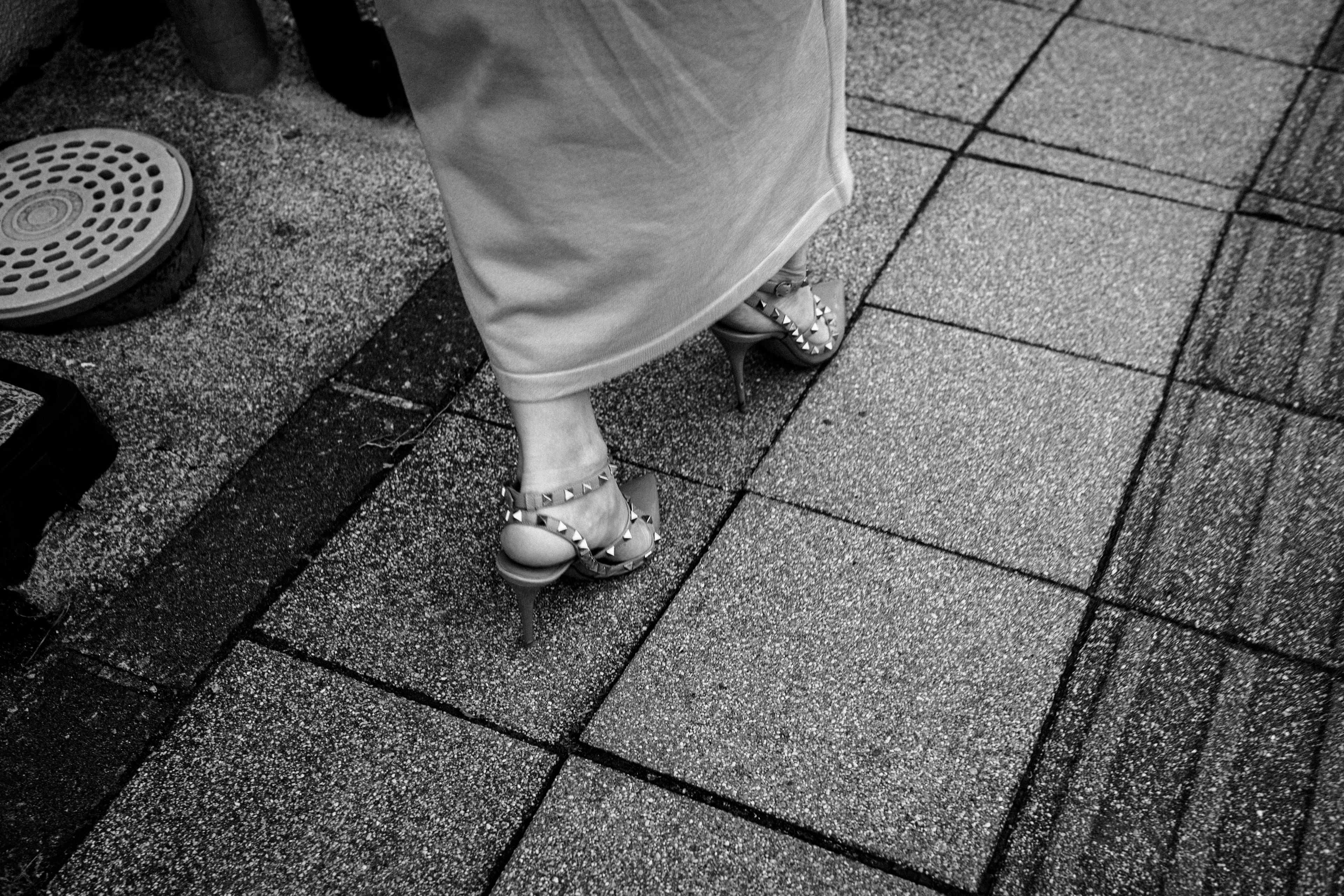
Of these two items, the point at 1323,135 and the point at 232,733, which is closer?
the point at 232,733

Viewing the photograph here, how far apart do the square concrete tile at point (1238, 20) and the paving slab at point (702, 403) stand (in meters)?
1.33

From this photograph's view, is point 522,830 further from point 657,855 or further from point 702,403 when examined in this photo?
point 702,403

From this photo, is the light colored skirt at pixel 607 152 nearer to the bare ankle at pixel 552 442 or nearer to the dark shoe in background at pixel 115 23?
the bare ankle at pixel 552 442

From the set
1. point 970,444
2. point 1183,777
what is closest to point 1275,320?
point 970,444

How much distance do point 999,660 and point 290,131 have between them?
6.96 feet

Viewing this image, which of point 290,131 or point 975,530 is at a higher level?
point 290,131

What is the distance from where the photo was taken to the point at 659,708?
1702 mm

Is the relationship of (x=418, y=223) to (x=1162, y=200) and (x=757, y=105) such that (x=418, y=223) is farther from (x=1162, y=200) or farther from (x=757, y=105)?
(x=1162, y=200)

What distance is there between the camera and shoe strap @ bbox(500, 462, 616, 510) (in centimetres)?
170

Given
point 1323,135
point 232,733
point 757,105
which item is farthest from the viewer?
point 1323,135

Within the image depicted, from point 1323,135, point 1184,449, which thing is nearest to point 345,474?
point 1184,449

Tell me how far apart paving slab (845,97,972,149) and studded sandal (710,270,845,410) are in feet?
2.35

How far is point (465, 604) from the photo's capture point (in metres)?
1.86

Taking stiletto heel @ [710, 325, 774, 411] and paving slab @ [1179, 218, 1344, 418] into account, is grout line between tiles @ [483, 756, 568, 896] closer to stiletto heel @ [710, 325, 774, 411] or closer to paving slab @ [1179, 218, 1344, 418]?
stiletto heel @ [710, 325, 774, 411]
